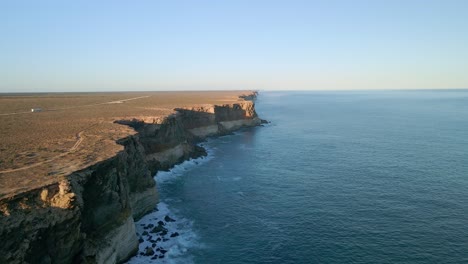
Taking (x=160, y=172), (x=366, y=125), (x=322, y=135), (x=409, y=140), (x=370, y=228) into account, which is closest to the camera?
(x=370, y=228)

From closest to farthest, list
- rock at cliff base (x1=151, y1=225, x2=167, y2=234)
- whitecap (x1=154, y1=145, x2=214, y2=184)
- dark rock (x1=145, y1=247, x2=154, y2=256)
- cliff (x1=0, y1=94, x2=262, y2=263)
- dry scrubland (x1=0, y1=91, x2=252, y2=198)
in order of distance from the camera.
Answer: cliff (x1=0, y1=94, x2=262, y2=263), dry scrubland (x1=0, y1=91, x2=252, y2=198), dark rock (x1=145, y1=247, x2=154, y2=256), rock at cliff base (x1=151, y1=225, x2=167, y2=234), whitecap (x1=154, y1=145, x2=214, y2=184)

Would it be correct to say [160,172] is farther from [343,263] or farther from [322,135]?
[322,135]

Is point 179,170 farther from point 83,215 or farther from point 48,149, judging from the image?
point 83,215

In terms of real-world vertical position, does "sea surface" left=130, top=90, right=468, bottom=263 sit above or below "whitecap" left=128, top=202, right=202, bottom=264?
above

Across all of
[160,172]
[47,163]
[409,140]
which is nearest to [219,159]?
[160,172]

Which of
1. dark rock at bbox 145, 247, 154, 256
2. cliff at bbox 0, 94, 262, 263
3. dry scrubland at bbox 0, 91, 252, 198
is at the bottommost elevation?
dark rock at bbox 145, 247, 154, 256

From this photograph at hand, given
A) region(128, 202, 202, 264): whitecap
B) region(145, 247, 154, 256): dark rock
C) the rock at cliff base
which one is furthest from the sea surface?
region(145, 247, 154, 256): dark rock

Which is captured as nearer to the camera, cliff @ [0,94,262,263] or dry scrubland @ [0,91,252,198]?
cliff @ [0,94,262,263]

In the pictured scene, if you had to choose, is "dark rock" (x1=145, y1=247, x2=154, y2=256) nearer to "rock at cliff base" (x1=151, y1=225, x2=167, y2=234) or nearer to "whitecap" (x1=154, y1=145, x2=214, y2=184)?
"rock at cliff base" (x1=151, y1=225, x2=167, y2=234)
